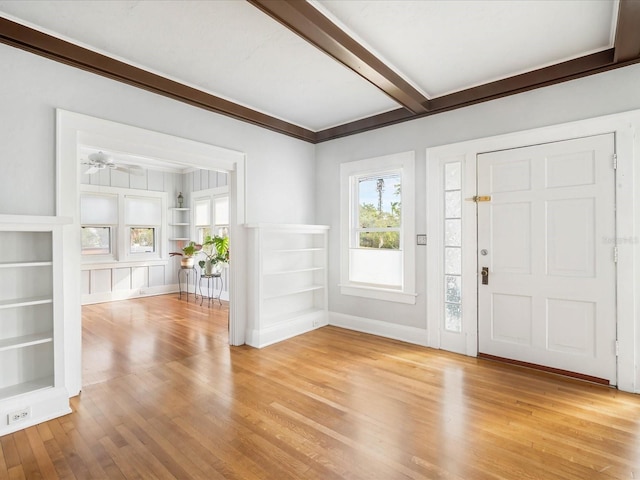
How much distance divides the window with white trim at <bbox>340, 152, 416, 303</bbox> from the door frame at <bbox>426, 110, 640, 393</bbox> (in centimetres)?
27

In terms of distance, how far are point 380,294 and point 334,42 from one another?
2994mm

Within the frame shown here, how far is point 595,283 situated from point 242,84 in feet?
12.7

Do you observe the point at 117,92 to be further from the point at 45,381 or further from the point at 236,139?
the point at 45,381

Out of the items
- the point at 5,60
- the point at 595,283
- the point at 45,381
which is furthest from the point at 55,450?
the point at 595,283

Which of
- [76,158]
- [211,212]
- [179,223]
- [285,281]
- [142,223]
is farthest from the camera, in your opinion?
[179,223]

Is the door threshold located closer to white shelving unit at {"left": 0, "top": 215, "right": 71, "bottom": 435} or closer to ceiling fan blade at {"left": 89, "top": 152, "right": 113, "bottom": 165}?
white shelving unit at {"left": 0, "top": 215, "right": 71, "bottom": 435}

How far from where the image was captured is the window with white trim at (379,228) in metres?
4.18

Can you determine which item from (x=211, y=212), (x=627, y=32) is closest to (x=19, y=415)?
(x=627, y=32)

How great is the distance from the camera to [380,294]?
443 centimetres

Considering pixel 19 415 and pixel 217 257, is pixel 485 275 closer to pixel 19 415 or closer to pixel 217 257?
pixel 19 415

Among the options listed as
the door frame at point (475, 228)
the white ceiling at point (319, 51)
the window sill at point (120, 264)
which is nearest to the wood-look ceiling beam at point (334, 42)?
the white ceiling at point (319, 51)

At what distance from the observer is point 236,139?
4078mm

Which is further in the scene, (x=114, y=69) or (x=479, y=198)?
(x=479, y=198)

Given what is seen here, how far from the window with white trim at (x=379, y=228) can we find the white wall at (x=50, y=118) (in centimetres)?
141
